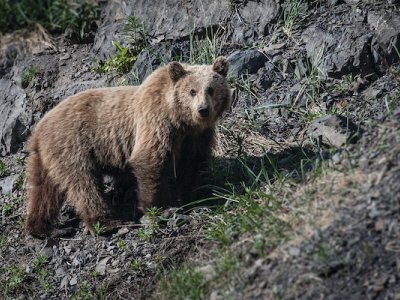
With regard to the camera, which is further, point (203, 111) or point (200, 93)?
point (200, 93)

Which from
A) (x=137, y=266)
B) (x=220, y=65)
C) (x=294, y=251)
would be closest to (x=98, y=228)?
(x=137, y=266)

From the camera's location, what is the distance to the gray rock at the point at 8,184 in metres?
9.88

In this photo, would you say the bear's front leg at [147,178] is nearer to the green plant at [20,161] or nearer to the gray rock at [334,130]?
the gray rock at [334,130]

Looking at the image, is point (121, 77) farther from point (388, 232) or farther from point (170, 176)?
point (388, 232)

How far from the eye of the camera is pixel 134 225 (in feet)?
27.9

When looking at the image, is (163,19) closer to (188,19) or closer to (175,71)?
(188,19)

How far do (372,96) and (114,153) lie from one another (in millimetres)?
2878

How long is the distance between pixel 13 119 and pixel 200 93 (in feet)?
10.5

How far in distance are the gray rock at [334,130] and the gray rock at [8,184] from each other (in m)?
3.54


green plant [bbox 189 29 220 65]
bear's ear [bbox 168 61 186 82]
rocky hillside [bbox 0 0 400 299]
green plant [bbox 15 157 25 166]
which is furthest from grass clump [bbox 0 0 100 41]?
bear's ear [bbox 168 61 186 82]

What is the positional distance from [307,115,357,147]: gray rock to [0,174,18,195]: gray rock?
3542mm

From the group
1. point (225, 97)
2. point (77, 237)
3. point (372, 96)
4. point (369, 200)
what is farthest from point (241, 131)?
point (369, 200)

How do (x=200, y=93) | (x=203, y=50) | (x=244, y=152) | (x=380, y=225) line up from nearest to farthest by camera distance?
1. (x=380, y=225)
2. (x=200, y=93)
3. (x=244, y=152)
4. (x=203, y=50)

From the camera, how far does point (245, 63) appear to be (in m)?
10.2
